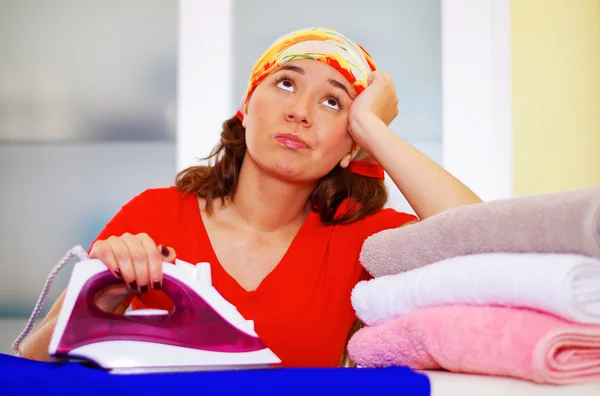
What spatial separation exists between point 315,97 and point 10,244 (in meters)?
1.56

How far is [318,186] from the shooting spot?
63.1 inches

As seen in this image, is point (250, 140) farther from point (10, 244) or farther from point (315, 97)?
point (10, 244)

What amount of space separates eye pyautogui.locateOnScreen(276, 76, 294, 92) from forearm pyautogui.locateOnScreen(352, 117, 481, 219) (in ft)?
0.50

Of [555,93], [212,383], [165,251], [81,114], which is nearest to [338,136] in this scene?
[165,251]

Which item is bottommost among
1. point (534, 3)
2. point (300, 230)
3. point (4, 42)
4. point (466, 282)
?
point (300, 230)

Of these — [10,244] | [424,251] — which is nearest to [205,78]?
[10,244]

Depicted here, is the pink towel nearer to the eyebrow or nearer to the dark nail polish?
the dark nail polish

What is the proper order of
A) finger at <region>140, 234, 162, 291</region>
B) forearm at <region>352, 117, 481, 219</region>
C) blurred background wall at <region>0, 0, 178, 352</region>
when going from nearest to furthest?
1. finger at <region>140, 234, 162, 291</region>
2. forearm at <region>352, 117, 481, 219</region>
3. blurred background wall at <region>0, 0, 178, 352</region>

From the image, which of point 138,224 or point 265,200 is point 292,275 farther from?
point 138,224

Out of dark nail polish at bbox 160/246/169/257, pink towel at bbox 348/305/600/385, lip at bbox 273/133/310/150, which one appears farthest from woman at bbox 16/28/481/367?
pink towel at bbox 348/305/600/385

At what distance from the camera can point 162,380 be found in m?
0.63

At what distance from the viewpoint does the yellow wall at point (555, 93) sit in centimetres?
233

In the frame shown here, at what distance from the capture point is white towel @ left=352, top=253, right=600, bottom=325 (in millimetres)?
646

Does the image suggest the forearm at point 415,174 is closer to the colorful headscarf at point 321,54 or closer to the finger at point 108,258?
the colorful headscarf at point 321,54
